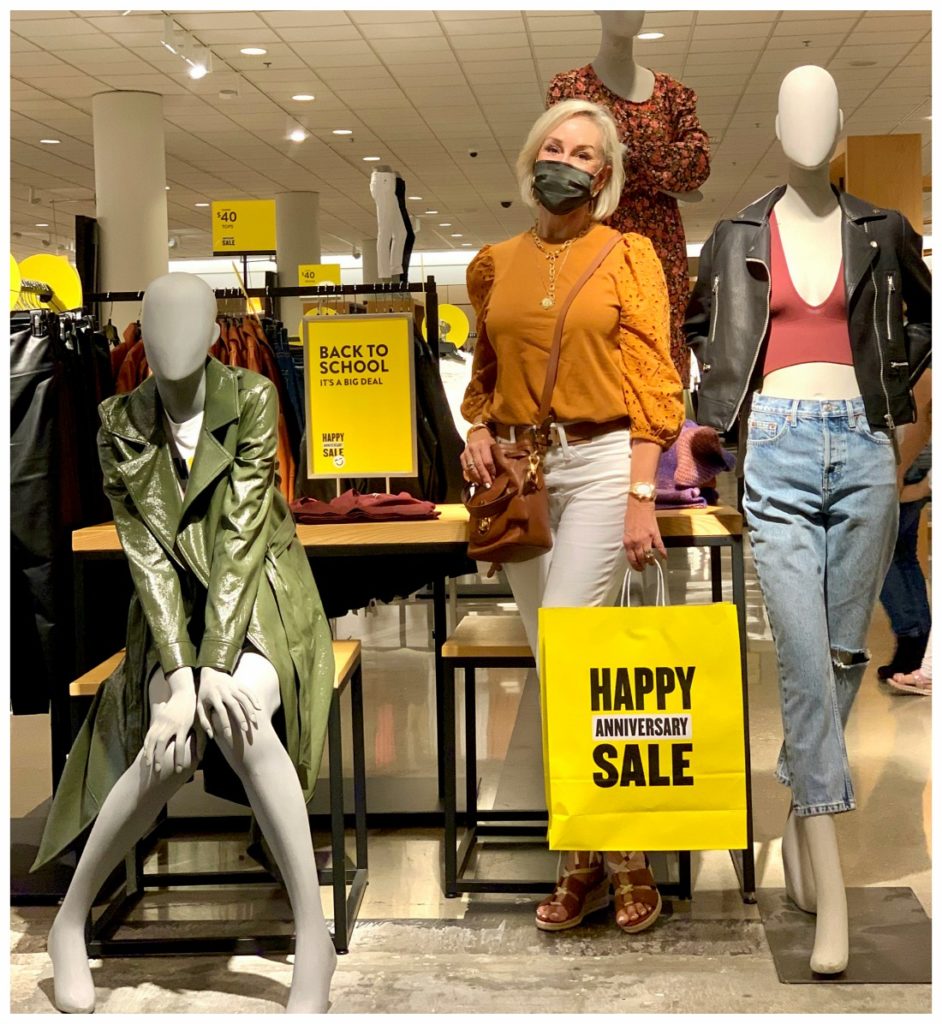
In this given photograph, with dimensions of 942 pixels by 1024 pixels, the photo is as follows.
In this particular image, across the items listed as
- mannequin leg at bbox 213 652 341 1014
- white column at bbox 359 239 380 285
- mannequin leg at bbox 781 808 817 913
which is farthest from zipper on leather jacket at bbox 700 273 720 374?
white column at bbox 359 239 380 285

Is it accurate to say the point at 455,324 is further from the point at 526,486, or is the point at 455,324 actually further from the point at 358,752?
the point at 526,486

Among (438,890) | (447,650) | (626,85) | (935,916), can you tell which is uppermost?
(626,85)

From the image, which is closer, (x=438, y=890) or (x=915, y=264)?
(x=915, y=264)

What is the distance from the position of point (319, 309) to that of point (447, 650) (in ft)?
4.32

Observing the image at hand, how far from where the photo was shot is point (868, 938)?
3041 millimetres

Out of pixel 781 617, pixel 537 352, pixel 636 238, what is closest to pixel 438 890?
pixel 781 617

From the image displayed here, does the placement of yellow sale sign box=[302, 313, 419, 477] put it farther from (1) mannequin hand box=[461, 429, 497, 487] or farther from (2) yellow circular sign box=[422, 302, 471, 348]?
(2) yellow circular sign box=[422, 302, 471, 348]

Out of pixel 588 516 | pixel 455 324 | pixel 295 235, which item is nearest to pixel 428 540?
pixel 588 516

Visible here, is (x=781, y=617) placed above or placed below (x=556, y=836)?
above

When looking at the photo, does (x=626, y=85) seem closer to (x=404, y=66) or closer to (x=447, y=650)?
(x=447, y=650)

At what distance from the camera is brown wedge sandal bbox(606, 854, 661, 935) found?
312 cm

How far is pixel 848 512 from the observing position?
115 inches

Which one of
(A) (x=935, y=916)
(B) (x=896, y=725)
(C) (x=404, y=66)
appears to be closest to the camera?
(A) (x=935, y=916)

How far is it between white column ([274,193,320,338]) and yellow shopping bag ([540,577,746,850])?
42.8 feet
